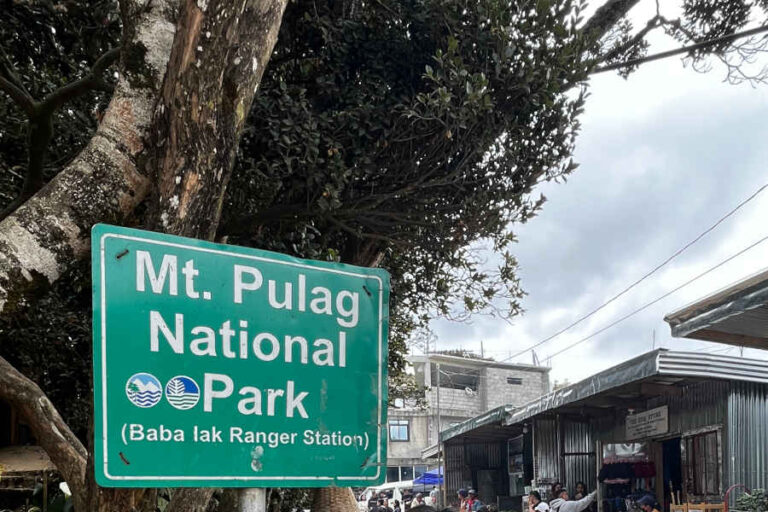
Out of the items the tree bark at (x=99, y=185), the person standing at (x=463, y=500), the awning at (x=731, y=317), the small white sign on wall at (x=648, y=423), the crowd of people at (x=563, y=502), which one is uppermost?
the tree bark at (x=99, y=185)

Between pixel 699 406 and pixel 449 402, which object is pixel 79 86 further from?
pixel 449 402

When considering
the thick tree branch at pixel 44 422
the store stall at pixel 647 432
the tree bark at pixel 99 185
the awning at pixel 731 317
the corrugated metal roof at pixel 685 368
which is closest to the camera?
the tree bark at pixel 99 185

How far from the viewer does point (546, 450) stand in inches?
653

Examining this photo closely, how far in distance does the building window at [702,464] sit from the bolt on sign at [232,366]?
9.93 metres

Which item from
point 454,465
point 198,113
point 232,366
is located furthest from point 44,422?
point 454,465

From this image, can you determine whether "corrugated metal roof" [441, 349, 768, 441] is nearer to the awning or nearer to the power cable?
the awning

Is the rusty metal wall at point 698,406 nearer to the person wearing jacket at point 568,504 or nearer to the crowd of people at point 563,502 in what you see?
the crowd of people at point 563,502


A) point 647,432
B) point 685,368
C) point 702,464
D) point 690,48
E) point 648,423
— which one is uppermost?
point 690,48

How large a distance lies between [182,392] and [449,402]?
148ft

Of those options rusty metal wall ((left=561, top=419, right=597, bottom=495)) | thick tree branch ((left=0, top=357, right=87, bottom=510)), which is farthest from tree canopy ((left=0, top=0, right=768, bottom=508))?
rusty metal wall ((left=561, top=419, right=597, bottom=495))

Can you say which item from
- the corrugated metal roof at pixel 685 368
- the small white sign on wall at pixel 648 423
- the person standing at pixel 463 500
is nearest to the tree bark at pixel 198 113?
the corrugated metal roof at pixel 685 368

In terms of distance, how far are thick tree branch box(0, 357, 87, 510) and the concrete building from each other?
4077cm

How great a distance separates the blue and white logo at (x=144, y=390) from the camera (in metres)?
1.62

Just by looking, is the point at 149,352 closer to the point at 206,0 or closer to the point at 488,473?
the point at 206,0
